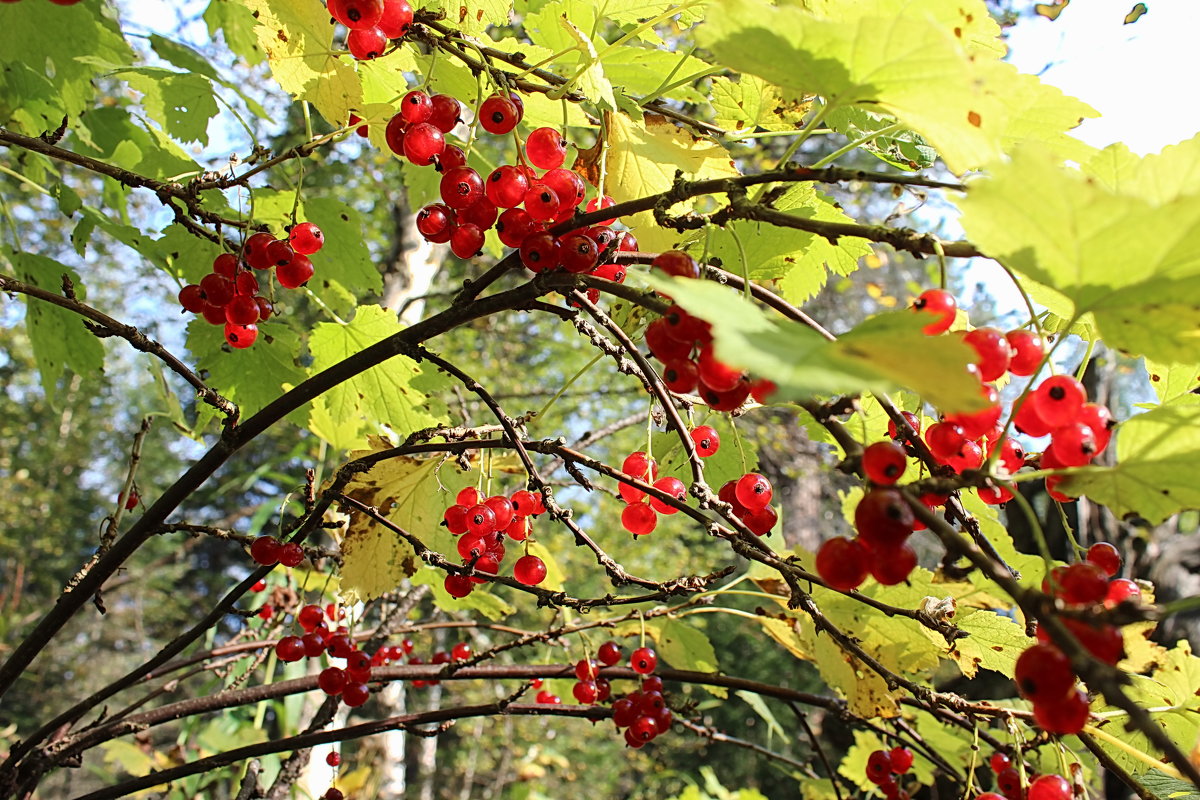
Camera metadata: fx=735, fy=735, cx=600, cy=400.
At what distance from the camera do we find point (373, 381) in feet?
5.93

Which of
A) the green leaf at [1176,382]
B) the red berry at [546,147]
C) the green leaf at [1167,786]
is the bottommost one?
the green leaf at [1167,786]

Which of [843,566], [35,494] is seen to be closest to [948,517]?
[843,566]

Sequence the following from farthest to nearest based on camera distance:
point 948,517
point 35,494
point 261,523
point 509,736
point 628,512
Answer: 1. point 35,494
2. point 509,736
3. point 261,523
4. point 628,512
5. point 948,517

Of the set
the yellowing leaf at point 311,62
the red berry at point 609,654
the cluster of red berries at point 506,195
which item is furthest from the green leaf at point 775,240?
the red berry at point 609,654

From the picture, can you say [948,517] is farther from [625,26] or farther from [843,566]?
[625,26]

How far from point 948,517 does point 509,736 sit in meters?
14.1

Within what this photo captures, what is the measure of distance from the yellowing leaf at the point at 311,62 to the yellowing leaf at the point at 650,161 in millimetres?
545

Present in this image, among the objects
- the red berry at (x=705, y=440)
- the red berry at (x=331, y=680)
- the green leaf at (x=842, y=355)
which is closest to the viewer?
the green leaf at (x=842, y=355)

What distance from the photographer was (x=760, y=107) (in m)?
1.34

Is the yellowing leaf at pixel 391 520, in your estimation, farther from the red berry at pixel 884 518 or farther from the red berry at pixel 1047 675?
the red berry at pixel 1047 675

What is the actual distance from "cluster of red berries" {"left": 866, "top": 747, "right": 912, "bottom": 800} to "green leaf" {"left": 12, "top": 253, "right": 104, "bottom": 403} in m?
2.28

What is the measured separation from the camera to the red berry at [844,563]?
718 mm

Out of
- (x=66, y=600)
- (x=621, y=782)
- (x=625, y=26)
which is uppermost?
(x=621, y=782)

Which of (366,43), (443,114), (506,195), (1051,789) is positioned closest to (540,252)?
(506,195)
